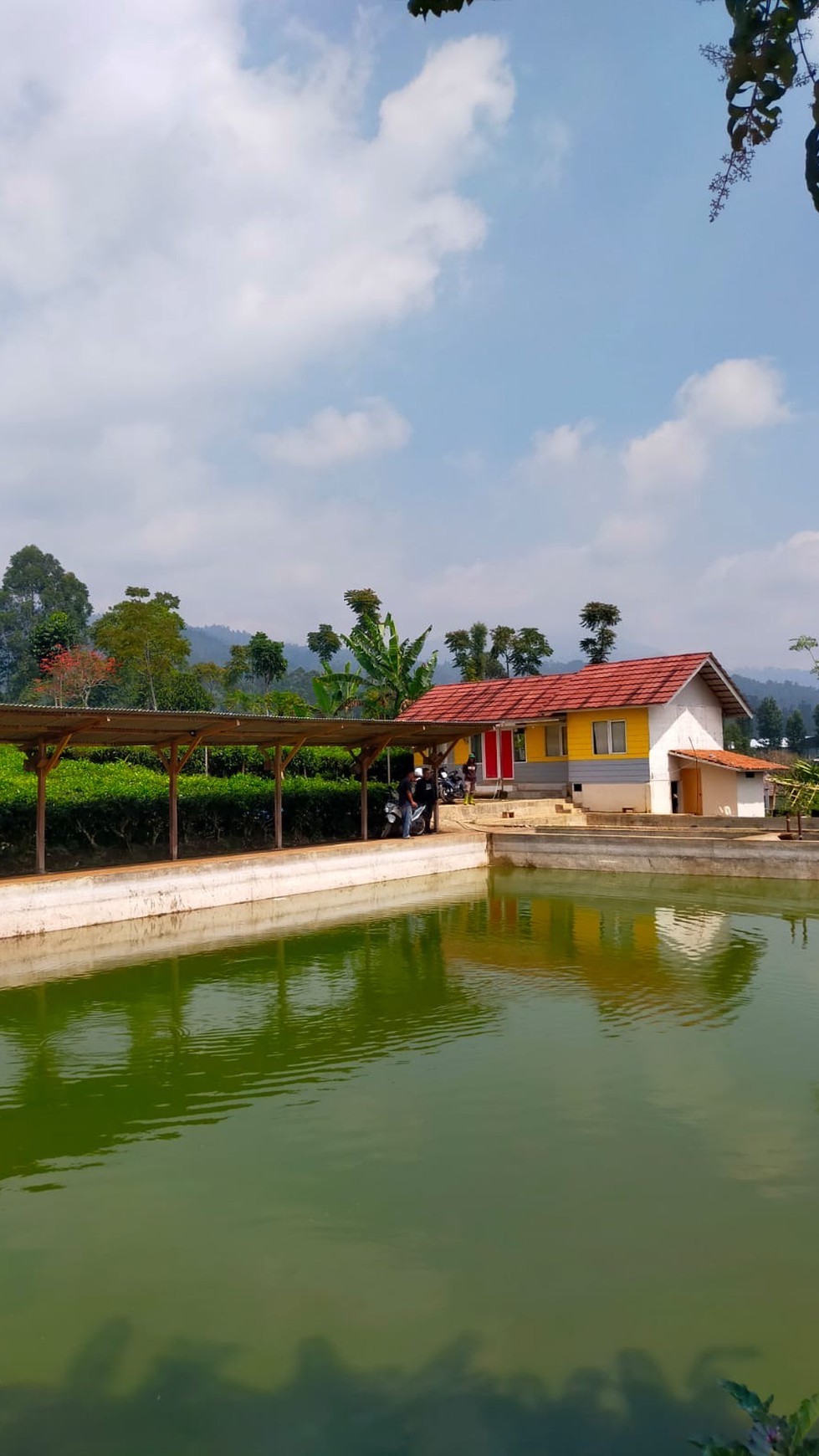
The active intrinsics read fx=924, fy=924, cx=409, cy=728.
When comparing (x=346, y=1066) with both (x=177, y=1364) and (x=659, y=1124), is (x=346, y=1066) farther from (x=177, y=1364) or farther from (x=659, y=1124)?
(x=177, y=1364)

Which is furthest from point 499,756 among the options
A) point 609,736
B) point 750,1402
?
point 750,1402

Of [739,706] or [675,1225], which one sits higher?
[739,706]

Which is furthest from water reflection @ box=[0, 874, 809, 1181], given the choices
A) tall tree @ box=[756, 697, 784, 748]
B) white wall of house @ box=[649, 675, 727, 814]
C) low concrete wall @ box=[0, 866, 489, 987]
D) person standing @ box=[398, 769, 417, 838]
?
tall tree @ box=[756, 697, 784, 748]

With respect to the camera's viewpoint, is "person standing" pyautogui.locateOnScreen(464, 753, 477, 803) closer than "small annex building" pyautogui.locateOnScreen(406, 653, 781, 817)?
No

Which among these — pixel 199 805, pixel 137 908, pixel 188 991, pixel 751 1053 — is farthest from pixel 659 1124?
pixel 199 805

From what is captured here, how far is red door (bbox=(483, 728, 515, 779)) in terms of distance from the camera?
27656 millimetres

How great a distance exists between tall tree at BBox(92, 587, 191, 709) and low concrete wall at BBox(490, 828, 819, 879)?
2671cm

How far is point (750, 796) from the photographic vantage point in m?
25.2

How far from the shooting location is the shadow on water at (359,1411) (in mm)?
3424

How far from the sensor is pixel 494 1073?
7297mm

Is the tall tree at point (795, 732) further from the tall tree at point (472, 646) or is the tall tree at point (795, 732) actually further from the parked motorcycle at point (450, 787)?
the parked motorcycle at point (450, 787)

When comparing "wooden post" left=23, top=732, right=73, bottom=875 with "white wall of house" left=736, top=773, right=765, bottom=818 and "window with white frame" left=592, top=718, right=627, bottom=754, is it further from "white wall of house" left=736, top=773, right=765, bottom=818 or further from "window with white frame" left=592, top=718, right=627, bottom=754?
"white wall of house" left=736, top=773, right=765, bottom=818

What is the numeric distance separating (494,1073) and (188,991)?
14.6ft

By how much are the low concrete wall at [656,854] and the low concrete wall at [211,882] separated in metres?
1.35
